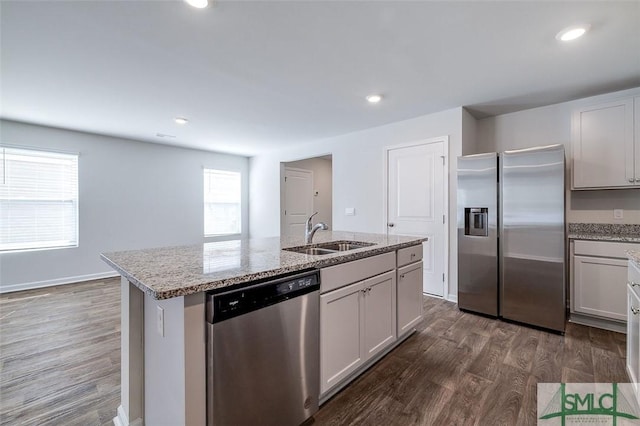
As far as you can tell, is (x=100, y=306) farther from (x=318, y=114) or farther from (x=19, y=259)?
(x=318, y=114)

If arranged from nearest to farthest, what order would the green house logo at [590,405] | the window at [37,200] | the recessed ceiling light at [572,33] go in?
the green house logo at [590,405] < the recessed ceiling light at [572,33] < the window at [37,200]

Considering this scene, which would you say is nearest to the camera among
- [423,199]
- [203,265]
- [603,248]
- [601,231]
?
[203,265]

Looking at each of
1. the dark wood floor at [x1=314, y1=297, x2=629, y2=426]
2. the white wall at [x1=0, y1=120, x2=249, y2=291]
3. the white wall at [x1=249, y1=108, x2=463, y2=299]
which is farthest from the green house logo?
the white wall at [x1=0, y1=120, x2=249, y2=291]

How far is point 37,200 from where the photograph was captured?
4.11m

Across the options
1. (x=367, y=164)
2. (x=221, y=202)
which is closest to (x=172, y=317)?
(x=367, y=164)

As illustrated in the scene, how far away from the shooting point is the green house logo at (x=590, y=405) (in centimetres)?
158

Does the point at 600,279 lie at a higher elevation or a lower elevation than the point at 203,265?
lower

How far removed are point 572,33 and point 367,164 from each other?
2697 millimetres

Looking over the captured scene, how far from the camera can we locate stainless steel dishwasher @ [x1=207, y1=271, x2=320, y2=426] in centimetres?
113

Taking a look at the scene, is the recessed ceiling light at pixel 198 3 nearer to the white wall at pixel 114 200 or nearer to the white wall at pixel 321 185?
the white wall at pixel 114 200

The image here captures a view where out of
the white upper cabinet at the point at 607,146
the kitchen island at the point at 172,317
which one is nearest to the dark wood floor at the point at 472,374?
the kitchen island at the point at 172,317

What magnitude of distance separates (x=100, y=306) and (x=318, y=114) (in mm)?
3588

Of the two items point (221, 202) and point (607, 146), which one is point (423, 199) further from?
point (221, 202)

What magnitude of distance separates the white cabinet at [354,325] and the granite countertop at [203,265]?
23cm
